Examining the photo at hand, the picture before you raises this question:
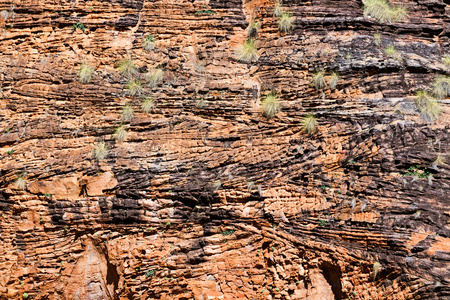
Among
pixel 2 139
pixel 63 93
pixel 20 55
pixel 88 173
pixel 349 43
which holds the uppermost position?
pixel 349 43

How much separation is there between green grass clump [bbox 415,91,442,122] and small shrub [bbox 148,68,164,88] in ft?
13.6

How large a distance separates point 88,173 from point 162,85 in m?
1.88

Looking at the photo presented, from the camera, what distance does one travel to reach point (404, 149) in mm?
5816

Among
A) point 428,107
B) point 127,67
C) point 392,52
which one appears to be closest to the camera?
point 428,107

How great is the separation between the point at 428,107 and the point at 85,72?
556cm

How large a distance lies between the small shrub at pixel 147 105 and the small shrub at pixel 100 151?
2.91ft

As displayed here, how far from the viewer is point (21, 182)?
6137 mm

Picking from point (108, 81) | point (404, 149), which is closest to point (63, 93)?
point (108, 81)

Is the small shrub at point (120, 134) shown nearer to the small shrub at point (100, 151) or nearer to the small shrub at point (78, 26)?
the small shrub at point (100, 151)

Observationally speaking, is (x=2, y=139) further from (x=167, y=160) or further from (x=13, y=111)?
(x=167, y=160)

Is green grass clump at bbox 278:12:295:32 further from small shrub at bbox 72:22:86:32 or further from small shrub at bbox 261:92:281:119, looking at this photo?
small shrub at bbox 72:22:86:32

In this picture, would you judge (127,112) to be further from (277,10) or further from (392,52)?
(392,52)

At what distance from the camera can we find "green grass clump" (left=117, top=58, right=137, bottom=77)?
677 centimetres

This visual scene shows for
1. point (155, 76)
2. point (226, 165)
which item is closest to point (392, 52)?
point (226, 165)
